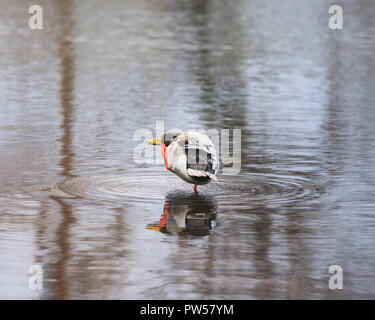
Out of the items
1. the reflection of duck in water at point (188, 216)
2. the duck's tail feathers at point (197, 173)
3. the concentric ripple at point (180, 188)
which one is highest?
the duck's tail feathers at point (197, 173)

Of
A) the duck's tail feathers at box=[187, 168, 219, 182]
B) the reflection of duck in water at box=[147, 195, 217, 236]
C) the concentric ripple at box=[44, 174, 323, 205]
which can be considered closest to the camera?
the reflection of duck in water at box=[147, 195, 217, 236]

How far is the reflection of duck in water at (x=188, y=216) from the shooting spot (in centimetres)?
909

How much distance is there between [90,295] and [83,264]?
813 mm

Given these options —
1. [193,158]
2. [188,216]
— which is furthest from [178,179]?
[188,216]

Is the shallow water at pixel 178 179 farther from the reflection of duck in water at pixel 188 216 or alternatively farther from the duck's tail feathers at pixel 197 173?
the duck's tail feathers at pixel 197 173

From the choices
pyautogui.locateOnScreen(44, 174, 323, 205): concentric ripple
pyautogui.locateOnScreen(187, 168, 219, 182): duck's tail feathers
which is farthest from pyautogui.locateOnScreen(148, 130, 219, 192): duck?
pyautogui.locateOnScreen(44, 174, 323, 205): concentric ripple

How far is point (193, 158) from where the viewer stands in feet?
33.2

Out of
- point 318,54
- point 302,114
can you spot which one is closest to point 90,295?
point 302,114

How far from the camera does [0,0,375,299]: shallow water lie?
25.4ft

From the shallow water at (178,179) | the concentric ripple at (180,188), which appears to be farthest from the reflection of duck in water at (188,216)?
the concentric ripple at (180,188)

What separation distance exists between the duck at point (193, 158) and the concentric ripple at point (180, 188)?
13.2 inches

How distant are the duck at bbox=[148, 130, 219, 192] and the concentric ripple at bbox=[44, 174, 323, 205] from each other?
0.34 m

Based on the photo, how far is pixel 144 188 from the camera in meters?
10.8

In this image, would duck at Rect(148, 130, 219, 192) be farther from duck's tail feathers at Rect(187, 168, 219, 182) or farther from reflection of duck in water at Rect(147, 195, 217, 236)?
reflection of duck in water at Rect(147, 195, 217, 236)
